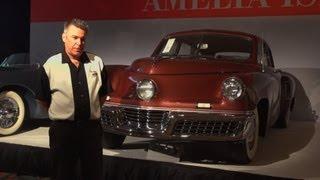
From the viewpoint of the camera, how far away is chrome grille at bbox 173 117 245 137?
397 cm

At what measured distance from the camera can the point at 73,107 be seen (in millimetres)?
2846

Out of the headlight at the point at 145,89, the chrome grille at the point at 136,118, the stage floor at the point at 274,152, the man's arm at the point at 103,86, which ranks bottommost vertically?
the stage floor at the point at 274,152

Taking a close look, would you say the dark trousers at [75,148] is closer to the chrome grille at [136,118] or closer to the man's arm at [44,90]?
the man's arm at [44,90]

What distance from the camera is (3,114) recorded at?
554 centimetres

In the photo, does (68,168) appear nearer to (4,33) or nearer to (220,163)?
(220,163)

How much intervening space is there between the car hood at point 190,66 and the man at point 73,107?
1.41 metres

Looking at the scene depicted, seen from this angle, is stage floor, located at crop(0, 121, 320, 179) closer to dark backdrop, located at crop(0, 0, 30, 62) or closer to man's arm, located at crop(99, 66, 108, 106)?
man's arm, located at crop(99, 66, 108, 106)

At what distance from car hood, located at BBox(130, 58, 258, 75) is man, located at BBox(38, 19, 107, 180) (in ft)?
4.63

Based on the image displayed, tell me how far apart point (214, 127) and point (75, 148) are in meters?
1.44

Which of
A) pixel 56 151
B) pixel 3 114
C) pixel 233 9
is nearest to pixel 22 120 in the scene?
pixel 3 114

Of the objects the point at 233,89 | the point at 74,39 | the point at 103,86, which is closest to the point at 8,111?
the point at 233,89

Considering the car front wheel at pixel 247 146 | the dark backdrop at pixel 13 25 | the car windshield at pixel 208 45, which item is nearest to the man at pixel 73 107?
the car front wheel at pixel 247 146

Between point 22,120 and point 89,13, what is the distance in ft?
10.3

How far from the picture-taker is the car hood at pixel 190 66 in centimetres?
424
